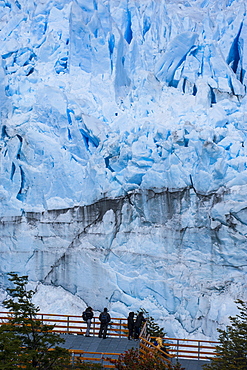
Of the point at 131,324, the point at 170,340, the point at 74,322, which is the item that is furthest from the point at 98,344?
the point at 170,340

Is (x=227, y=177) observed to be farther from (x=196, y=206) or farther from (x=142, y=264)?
(x=142, y=264)

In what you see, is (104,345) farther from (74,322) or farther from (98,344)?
(74,322)

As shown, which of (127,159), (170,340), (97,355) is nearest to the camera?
(97,355)

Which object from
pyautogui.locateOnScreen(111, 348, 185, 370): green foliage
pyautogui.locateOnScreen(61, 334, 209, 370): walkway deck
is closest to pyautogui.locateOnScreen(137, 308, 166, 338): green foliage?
pyautogui.locateOnScreen(61, 334, 209, 370): walkway deck

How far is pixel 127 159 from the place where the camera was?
50.0 ft

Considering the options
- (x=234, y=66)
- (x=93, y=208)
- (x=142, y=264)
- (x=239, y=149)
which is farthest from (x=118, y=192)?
(x=234, y=66)

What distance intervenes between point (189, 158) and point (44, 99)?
16.9 ft

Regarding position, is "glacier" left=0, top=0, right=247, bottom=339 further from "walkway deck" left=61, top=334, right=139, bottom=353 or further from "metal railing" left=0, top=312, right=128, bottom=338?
"walkway deck" left=61, top=334, right=139, bottom=353

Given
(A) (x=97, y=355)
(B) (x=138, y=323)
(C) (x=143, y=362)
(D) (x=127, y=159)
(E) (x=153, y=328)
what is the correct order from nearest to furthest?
1. (C) (x=143, y=362)
2. (A) (x=97, y=355)
3. (B) (x=138, y=323)
4. (E) (x=153, y=328)
5. (D) (x=127, y=159)

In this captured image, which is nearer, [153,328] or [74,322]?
[74,322]

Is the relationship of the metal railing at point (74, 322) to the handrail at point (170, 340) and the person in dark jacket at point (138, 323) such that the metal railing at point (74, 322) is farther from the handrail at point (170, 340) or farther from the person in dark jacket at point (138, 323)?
the person in dark jacket at point (138, 323)

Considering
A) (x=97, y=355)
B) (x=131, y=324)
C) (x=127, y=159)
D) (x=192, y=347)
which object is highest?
(x=127, y=159)

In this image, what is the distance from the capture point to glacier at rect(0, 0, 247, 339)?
1409cm

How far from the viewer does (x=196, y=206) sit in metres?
14.4
